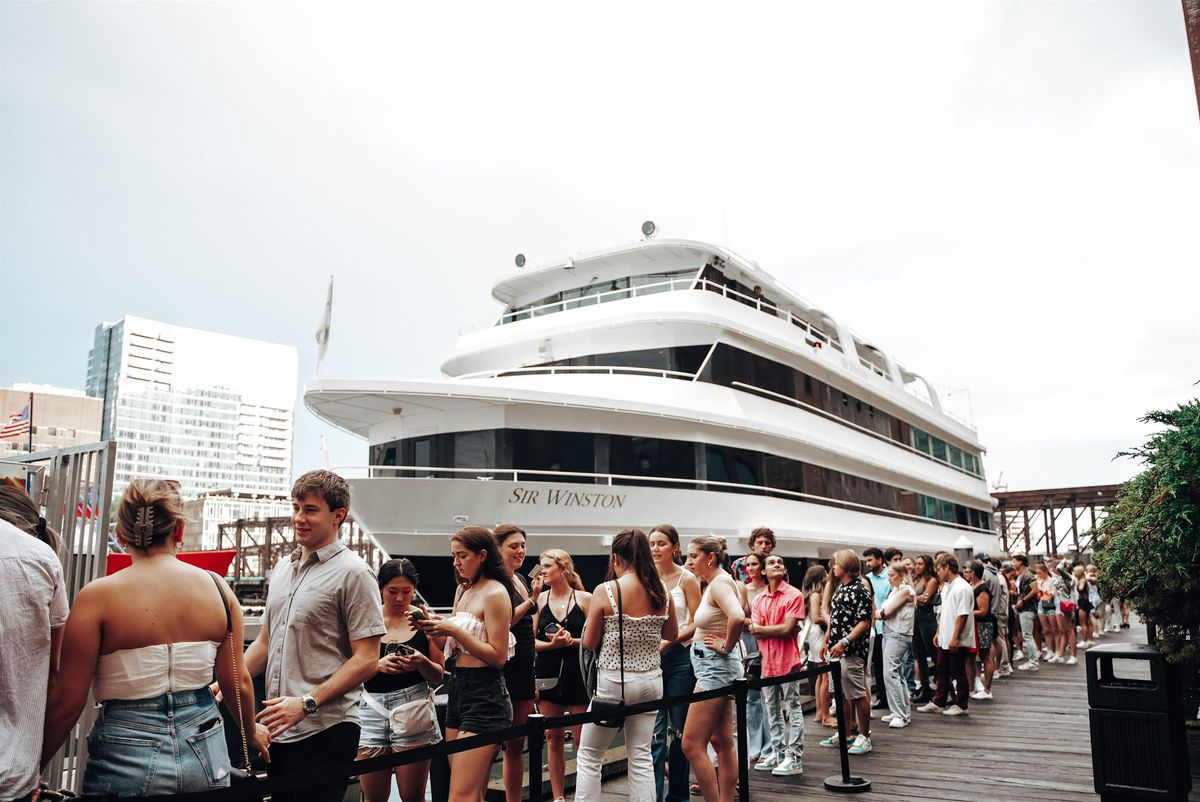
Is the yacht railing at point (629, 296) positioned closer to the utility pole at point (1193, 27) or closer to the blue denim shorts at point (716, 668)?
the utility pole at point (1193, 27)

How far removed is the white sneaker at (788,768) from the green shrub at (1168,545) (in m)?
2.66

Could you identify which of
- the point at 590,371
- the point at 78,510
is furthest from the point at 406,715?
the point at 590,371

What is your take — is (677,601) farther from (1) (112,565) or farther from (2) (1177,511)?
(1) (112,565)

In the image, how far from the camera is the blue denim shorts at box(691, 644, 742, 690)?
17.4 feet

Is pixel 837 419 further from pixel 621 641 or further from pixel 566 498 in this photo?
pixel 621 641

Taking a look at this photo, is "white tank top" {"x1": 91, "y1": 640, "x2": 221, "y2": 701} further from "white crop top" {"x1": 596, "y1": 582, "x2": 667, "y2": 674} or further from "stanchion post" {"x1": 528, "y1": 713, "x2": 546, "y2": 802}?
"white crop top" {"x1": 596, "y1": 582, "x2": 667, "y2": 674}

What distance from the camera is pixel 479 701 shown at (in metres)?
4.04

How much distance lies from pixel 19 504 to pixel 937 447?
2743 cm

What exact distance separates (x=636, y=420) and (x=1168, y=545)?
8.76 metres

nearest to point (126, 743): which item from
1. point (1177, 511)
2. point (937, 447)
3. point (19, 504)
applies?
point (19, 504)

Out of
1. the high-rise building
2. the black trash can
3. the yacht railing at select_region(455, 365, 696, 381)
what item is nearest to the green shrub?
the black trash can

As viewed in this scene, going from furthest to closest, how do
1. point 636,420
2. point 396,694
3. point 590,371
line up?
point 590,371 → point 636,420 → point 396,694

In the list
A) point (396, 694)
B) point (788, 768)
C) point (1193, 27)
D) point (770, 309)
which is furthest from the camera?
point (770, 309)

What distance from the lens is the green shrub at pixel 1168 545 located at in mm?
5340
